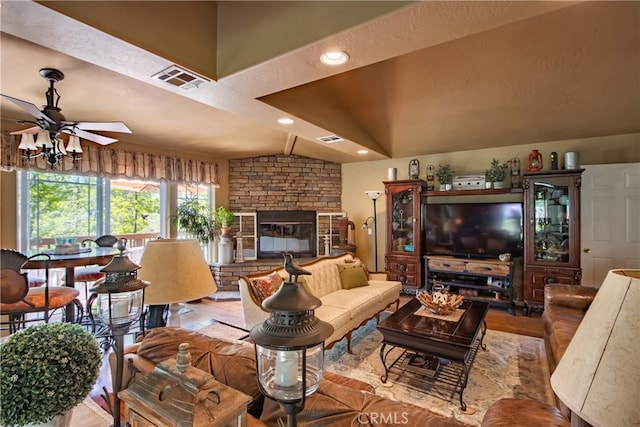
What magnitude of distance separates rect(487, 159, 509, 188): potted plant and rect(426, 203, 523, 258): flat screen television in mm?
322

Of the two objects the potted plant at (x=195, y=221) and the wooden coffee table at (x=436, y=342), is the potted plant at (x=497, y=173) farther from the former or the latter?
the potted plant at (x=195, y=221)

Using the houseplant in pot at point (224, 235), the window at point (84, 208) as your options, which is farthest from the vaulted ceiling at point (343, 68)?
the houseplant in pot at point (224, 235)

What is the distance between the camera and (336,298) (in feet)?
11.4

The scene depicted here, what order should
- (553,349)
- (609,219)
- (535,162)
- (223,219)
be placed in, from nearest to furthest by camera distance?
(553,349) < (609,219) < (535,162) < (223,219)

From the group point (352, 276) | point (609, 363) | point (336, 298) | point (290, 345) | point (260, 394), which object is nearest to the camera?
point (609, 363)

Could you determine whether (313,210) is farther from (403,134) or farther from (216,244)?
(403,134)

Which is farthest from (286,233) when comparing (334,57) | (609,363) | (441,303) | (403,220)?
(609,363)

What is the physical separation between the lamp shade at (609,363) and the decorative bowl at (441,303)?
223 centimetres

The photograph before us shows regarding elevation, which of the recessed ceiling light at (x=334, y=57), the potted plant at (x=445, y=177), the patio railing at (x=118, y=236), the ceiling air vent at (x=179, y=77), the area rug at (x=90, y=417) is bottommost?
the area rug at (x=90, y=417)

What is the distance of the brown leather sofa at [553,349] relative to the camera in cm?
122

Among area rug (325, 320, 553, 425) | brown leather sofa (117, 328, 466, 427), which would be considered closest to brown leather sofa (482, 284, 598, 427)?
area rug (325, 320, 553, 425)

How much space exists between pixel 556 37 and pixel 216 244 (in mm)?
5361

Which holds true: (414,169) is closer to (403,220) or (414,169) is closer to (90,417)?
(403,220)

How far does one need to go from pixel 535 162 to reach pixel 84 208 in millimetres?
6147
